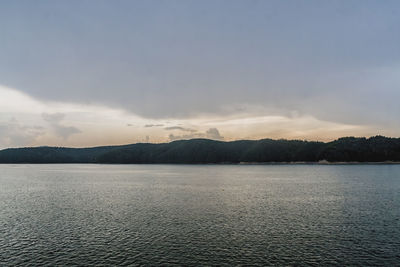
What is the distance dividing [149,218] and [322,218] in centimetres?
2977

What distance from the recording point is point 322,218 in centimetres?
4834

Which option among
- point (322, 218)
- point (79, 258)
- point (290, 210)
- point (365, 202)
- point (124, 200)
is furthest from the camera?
point (124, 200)

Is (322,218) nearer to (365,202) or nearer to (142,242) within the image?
(365,202)

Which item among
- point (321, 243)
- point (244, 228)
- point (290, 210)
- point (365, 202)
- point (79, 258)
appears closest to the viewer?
point (79, 258)

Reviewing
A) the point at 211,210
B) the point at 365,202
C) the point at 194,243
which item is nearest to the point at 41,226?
the point at 194,243

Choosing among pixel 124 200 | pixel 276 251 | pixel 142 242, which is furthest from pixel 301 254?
pixel 124 200

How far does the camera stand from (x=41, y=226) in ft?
143

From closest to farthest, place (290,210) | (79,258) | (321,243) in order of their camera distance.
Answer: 1. (79,258)
2. (321,243)
3. (290,210)

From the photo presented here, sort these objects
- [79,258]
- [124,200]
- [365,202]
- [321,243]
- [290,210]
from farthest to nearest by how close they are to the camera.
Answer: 1. [124,200]
2. [365,202]
3. [290,210]
4. [321,243]
5. [79,258]

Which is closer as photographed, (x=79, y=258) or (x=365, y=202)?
(x=79, y=258)

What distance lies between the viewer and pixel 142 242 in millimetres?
34906

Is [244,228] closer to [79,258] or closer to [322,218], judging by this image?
[322,218]

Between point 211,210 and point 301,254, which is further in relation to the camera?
point 211,210

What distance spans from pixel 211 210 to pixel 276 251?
25.6 meters
